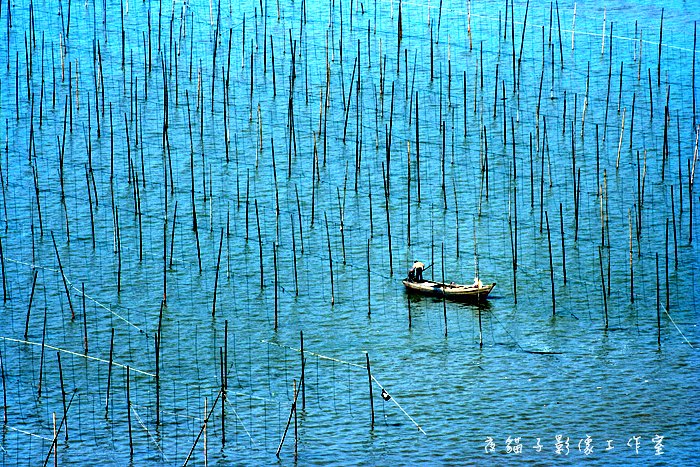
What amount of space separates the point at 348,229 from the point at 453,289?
5074 millimetres

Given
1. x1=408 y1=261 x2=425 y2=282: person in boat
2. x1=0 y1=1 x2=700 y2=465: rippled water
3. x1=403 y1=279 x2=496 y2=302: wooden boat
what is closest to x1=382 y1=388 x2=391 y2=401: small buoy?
x1=0 y1=1 x2=700 y2=465: rippled water

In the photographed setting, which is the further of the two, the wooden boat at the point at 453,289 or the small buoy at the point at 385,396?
the wooden boat at the point at 453,289

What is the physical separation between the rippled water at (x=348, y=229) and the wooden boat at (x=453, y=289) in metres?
0.31

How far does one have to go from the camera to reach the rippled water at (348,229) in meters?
29.8

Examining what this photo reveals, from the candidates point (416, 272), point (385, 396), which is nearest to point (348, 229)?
point (416, 272)

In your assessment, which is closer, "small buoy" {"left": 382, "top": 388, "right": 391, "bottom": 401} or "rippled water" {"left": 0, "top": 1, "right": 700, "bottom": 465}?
"rippled water" {"left": 0, "top": 1, "right": 700, "bottom": 465}

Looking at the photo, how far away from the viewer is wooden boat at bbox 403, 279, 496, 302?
112 feet

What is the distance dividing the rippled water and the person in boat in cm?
64

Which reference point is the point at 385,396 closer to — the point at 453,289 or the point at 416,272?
the point at 453,289

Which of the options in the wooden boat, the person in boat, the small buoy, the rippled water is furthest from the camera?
the person in boat

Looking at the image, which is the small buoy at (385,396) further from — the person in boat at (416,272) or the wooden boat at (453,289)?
the person in boat at (416,272)

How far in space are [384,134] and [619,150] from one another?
274 inches

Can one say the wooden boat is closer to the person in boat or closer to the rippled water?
the person in boat

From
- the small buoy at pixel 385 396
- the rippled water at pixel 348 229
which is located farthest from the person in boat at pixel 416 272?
the small buoy at pixel 385 396
